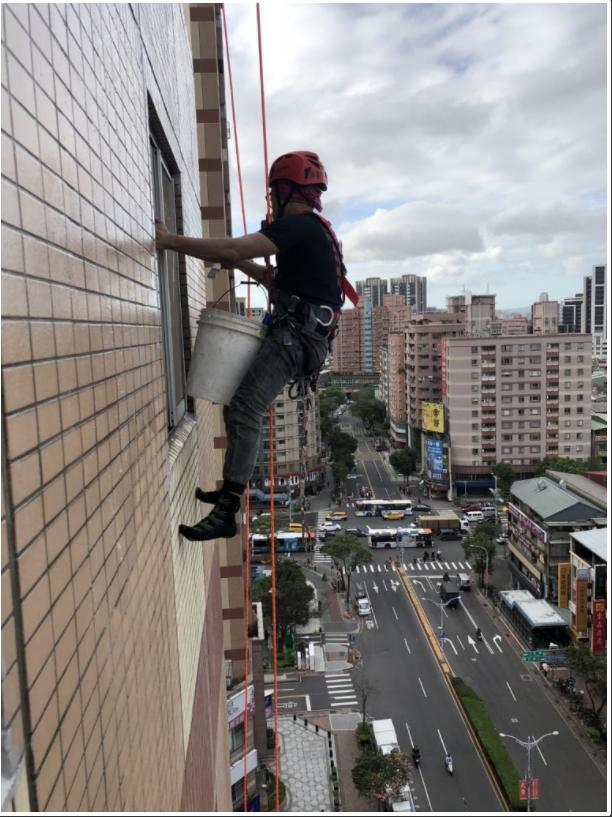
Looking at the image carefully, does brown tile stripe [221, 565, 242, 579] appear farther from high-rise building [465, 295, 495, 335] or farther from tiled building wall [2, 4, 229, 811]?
high-rise building [465, 295, 495, 335]

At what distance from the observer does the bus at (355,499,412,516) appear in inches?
1893

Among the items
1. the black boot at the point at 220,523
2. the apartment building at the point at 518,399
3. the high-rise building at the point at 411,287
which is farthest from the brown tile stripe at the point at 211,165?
the high-rise building at the point at 411,287

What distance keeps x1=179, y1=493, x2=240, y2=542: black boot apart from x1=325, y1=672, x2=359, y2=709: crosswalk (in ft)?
78.0

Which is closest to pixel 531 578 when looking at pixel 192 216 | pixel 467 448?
pixel 467 448

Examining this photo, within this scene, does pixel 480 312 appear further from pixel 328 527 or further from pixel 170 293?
pixel 170 293

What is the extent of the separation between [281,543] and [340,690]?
648 inches

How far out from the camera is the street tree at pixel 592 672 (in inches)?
897

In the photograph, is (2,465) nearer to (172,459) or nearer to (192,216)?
(172,459)

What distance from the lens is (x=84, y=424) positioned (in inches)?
78.9

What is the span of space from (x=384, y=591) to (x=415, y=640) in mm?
5822

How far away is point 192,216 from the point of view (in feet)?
22.2

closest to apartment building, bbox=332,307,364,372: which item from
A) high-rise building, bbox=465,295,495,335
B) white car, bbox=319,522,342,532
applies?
high-rise building, bbox=465,295,495,335

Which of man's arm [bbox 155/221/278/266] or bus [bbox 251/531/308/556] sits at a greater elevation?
man's arm [bbox 155/221/278/266]

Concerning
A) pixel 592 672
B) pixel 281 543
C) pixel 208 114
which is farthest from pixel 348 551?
pixel 208 114
